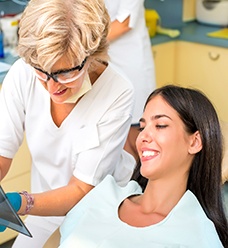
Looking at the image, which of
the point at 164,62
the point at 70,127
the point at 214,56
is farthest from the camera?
the point at 164,62

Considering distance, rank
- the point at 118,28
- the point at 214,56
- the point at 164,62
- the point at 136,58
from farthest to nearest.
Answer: the point at 164,62 → the point at 214,56 → the point at 136,58 → the point at 118,28

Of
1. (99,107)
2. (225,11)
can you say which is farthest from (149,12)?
(99,107)

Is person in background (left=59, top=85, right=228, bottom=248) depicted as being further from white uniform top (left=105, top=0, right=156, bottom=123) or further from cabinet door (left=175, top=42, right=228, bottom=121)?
cabinet door (left=175, top=42, right=228, bottom=121)

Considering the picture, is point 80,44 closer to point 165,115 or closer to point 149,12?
point 165,115

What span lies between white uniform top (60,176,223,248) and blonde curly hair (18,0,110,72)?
1.33 feet

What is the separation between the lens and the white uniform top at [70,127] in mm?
1534

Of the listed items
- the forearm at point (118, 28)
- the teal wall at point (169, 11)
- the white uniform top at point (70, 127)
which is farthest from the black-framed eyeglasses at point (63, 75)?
the teal wall at point (169, 11)

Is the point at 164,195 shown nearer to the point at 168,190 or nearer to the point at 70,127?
the point at 168,190

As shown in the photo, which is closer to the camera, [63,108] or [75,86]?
[75,86]

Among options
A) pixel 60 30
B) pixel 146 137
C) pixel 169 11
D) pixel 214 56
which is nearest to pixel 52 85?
pixel 60 30

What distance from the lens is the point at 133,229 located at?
136 cm

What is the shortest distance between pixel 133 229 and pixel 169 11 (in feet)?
7.88

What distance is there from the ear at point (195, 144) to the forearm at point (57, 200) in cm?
32

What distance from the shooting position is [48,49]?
131 centimetres
